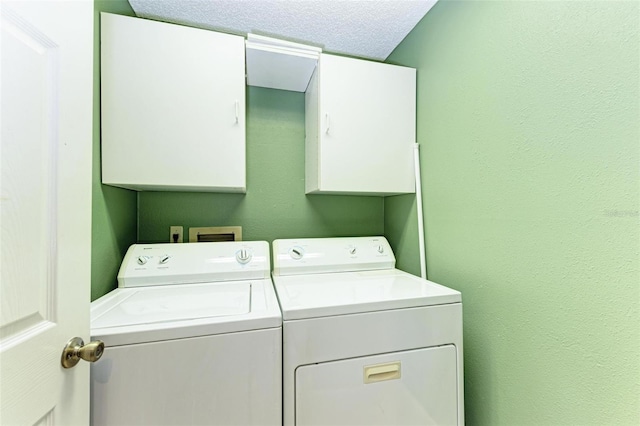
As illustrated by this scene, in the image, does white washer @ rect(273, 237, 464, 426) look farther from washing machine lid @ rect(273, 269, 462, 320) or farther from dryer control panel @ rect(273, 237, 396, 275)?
dryer control panel @ rect(273, 237, 396, 275)

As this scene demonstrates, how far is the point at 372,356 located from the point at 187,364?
2.00 feet

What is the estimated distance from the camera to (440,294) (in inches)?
40.1

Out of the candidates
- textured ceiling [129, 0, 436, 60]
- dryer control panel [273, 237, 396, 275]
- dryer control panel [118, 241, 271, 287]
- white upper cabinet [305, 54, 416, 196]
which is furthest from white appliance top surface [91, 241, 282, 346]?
textured ceiling [129, 0, 436, 60]

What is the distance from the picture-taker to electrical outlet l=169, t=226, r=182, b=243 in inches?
59.5

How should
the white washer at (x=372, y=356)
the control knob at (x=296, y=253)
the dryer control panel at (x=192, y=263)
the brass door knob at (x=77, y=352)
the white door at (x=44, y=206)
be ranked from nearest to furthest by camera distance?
the white door at (x=44, y=206), the brass door knob at (x=77, y=352), the white washer at (x=372, y=356), the dryer control panel at (x=192, y=263), the control knob at (x=296, y=253)

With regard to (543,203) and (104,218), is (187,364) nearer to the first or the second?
(104,218)

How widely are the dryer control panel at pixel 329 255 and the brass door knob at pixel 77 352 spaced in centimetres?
85

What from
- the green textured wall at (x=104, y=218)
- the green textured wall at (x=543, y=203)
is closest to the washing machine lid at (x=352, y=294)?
the green textured wall at (x=543, y=203)

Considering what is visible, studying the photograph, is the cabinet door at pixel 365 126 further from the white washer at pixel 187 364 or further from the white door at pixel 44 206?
the white door at pixel 44 206

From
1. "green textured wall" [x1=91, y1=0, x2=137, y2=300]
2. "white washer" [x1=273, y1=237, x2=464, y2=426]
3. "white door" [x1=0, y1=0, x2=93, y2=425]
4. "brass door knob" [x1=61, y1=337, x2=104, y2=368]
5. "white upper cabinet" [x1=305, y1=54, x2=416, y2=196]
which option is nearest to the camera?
"white door" [x1=0, y1=0, x2=93, y2=425]

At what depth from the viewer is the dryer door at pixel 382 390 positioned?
2.81ft

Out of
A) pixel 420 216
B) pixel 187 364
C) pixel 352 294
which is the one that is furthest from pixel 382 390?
pixel 420 216

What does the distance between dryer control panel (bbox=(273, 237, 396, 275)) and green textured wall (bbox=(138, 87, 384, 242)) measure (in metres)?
0.20

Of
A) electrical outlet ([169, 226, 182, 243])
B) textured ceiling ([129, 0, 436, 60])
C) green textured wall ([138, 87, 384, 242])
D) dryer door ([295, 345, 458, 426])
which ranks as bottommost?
dryer door ([295, 345, 458, 426])
